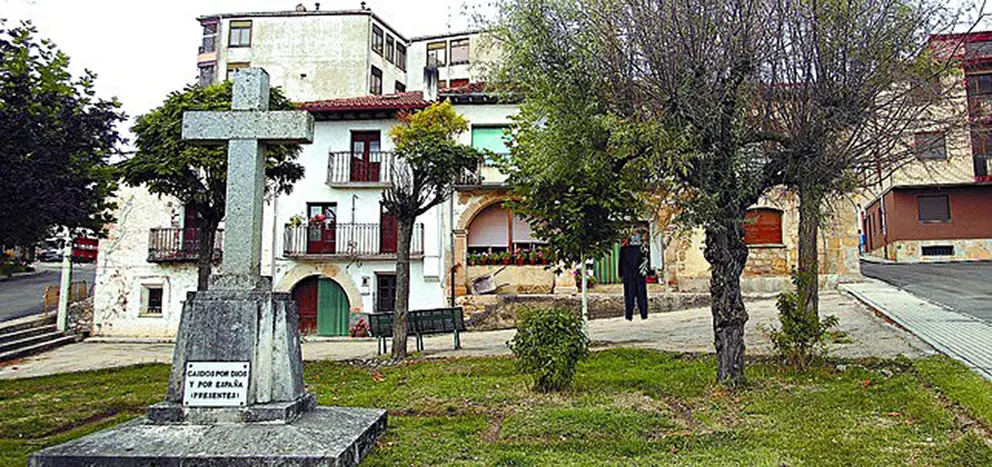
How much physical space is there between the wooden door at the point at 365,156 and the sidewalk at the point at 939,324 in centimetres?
1438

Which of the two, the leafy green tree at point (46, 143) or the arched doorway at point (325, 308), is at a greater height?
the leafy green tree at point (46, 143)

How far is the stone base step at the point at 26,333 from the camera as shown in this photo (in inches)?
685

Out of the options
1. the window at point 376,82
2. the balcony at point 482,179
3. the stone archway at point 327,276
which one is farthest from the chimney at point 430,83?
the window at point 376,82

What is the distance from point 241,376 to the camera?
5.25 meters

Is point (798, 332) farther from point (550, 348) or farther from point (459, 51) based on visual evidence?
point (459, 51)

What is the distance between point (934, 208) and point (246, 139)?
1273 inches

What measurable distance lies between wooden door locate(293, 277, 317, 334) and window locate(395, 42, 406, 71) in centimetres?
1695

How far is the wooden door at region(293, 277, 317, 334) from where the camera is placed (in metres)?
22.3

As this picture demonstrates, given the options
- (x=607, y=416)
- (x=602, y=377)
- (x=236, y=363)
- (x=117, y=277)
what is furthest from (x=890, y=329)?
(x=117, y=277)

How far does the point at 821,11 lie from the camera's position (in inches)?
287

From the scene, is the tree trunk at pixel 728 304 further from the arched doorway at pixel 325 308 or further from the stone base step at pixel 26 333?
the stone base step at pixel 26 333

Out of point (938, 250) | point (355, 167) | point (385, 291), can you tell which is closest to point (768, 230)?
point (385, 291)

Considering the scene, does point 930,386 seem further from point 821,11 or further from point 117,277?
point 117,277

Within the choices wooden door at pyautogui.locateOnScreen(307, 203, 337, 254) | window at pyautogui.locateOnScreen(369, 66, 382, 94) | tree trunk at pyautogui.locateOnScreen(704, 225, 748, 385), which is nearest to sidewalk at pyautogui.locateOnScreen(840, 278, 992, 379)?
tree trunk at pyautogui.locateOnScreen(704, 225, 748, 385)
